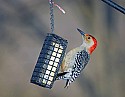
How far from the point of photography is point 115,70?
15.6ft

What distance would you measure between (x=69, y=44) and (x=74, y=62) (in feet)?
6.30

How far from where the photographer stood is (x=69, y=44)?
453 centimetres

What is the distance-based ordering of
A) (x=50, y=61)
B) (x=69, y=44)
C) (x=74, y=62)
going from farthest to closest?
(x=69, y=44)
(x=74, y=62)
(x=50, y=61)

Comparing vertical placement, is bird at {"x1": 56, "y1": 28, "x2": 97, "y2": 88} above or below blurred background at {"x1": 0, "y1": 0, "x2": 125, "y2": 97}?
below

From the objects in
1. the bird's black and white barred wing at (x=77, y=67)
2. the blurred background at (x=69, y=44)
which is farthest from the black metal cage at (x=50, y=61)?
the blurred background at (x=69, y=44)

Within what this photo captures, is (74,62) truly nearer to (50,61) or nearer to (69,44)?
(50,61)

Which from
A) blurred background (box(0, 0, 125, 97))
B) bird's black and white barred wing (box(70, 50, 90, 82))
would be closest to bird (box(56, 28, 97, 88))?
bird's black and white barred wing (box(70, 50, 90, 82))

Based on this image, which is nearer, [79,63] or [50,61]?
[50,61]

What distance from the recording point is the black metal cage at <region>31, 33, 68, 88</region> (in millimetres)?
2451

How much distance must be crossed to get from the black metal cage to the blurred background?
197 centimetres

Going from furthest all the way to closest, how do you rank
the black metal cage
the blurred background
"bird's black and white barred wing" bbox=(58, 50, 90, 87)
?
1. the blurred background
2. "bird's black and white barred wing" bbox=(58, 50, 90, 87)
3. the black metal cage

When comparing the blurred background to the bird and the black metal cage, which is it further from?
the black metal cage

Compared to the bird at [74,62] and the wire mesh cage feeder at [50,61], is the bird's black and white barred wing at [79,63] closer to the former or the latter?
the bird at [74,62]

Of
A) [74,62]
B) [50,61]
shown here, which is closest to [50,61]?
[50,61]
